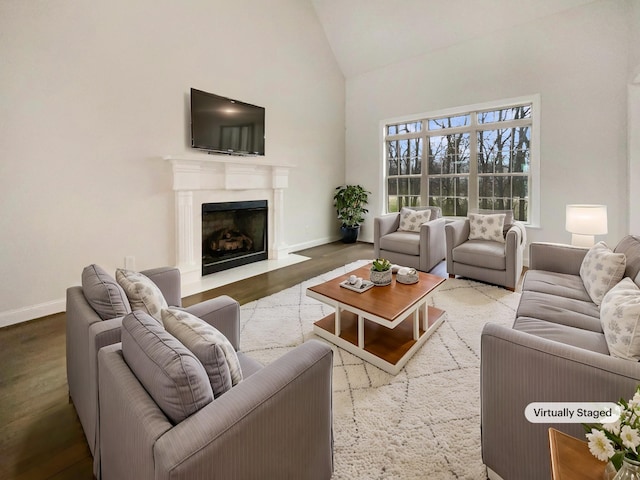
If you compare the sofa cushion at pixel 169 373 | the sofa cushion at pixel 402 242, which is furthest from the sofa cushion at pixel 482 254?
the sofa cushion at pixel 169 373

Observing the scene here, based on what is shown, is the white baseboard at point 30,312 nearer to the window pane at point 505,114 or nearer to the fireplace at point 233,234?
the fireplace at point 233,234

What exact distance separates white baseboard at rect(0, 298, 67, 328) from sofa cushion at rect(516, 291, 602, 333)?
12.5 ft

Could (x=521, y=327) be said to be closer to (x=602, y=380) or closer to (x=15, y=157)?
(x=602, y=380)

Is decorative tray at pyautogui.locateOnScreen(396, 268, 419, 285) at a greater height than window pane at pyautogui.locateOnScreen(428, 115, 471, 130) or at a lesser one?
lesser

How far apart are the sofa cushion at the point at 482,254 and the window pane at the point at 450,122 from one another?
93.3 inches

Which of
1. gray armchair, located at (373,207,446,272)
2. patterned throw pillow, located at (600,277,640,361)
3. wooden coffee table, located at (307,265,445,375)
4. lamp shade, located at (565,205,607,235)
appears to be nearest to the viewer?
patterned throw pillow, located at (600,277,640,361)

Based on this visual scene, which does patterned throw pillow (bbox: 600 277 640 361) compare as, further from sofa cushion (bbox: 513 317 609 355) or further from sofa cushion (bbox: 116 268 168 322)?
sofa cushion (bbox: 116 268 168 322)

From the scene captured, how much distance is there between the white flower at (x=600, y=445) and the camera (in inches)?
28.1

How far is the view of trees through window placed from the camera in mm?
4891

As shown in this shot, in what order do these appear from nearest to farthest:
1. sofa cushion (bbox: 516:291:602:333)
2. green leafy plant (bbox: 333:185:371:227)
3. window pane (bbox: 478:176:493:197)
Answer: sofa cushion (bbox: 516:291:602:333) → window pane (bbox: 478:176:493:197) → green leafy plant (bbox: 333:185:371:227)

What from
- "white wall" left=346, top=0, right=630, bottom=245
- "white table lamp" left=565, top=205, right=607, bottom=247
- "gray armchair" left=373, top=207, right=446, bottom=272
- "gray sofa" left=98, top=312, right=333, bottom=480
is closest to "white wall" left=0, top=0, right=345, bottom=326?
"gray sofa" left=98, top=312, right=333, bottom=480

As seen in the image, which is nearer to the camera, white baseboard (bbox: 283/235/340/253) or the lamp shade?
the lamp shade

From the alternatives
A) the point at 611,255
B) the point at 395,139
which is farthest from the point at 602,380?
the point at 395,139

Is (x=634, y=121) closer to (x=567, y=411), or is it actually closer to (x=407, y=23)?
(x=407, y=23)
